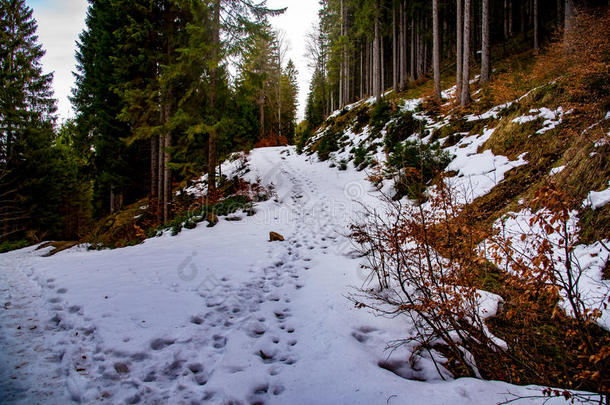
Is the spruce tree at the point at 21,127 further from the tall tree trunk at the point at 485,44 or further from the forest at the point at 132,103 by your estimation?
the tall tree trunk at the point at 485,44

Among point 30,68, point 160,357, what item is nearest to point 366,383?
point 160,357

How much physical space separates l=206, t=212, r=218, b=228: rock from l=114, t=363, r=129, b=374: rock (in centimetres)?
522

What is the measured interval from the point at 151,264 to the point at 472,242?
5225 mm

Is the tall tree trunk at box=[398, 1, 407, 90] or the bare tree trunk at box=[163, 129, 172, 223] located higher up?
the tall tree trunk at box=[398, 1, 407, 90]

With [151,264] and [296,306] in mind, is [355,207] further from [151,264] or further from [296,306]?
[151,264]

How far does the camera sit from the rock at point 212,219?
7524 mm

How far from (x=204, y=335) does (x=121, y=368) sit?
0.83m

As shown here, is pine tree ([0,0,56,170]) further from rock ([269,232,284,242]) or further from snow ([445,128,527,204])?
snow ([445,128,527,204])

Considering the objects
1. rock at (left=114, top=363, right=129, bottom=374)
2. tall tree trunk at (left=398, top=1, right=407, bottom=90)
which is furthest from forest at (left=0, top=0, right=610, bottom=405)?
tall tree trunk at (left=398, top=1, right=407, bottom=90)

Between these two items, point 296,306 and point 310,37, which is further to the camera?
point 310,37

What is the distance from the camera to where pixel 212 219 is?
7625 millimetres

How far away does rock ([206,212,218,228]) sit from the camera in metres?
7.52

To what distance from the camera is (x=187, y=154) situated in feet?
33.1

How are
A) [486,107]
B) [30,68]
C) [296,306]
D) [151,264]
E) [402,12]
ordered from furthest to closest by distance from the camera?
[402,12]
[30,68]
[486,107]
[151,264]
[296,306]
